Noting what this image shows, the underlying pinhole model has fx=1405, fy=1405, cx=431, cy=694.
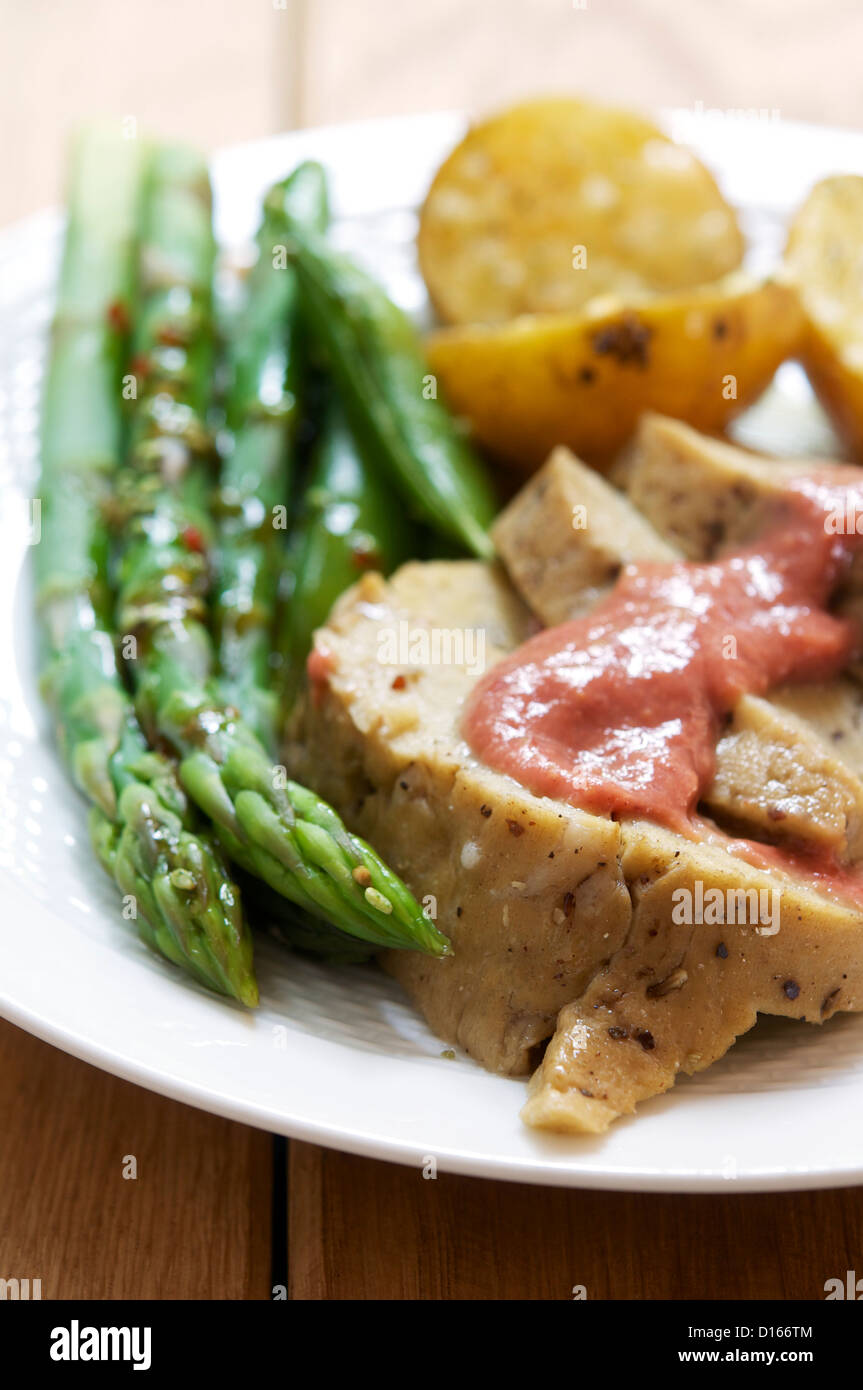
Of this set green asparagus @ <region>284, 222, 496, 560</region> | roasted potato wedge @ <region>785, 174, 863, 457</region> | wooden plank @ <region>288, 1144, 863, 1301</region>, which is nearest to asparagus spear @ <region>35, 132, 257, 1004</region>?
wooden plank @ <region>288, 1144, 863, 1301</region>

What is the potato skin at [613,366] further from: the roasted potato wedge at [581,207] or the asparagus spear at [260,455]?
the asparagus spear at [260,455]

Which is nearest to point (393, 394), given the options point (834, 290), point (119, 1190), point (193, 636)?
point (193, 636)

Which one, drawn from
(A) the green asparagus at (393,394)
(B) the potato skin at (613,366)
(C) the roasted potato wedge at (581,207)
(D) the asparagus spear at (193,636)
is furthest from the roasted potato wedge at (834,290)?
(D) the asparagus spear at (193,636)

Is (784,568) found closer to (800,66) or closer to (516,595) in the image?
(516,595)

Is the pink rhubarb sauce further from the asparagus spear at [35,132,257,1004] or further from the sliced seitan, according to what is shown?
the asparagus spear at [35,132,257,1004]

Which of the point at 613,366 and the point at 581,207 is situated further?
the point at 581,207

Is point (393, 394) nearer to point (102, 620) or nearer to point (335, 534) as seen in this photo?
point (335, 534)

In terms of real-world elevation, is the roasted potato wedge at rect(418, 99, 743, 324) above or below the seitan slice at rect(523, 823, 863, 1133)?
above
